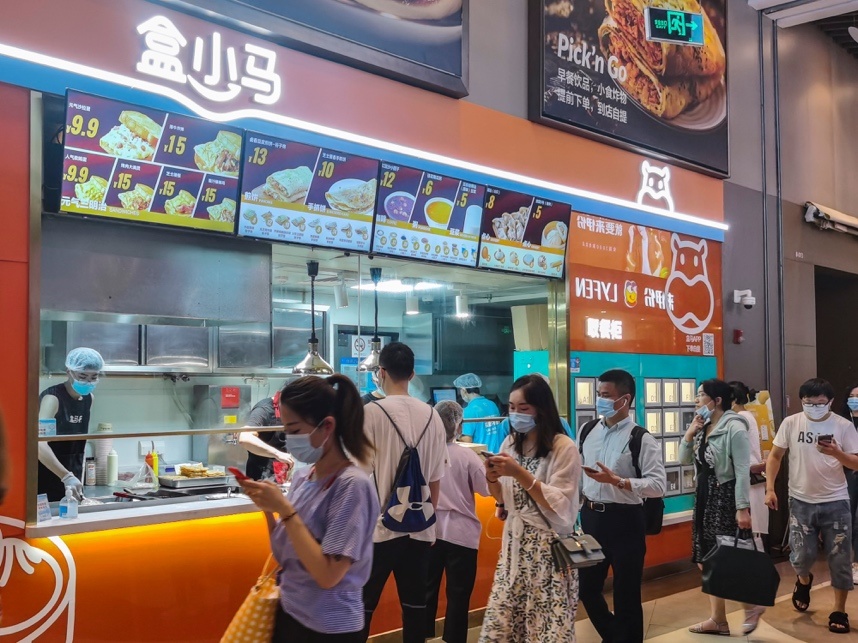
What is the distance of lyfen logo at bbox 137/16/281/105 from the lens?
432 centimetres

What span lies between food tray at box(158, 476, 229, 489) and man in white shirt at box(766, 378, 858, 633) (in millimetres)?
3897

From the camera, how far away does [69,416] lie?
5.18m

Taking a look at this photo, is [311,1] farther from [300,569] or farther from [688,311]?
[688,311]

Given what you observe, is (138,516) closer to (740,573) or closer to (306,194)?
(306,194)

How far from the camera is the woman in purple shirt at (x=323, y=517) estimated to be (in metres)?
2.25

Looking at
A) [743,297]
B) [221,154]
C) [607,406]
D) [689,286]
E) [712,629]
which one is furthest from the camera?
[743,297]

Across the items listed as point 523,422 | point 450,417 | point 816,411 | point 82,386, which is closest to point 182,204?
point 82,386

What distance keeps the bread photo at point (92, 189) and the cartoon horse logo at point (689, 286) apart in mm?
5180

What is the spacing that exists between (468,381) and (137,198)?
3842 millimetres

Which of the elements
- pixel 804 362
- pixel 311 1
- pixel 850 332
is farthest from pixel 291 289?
pixel 850 332

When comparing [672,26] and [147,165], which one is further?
[672,26]

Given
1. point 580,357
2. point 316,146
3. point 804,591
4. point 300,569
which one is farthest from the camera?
point 580,357

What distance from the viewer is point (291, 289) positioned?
6.71 metres

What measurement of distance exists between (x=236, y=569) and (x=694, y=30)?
5.77 meters
